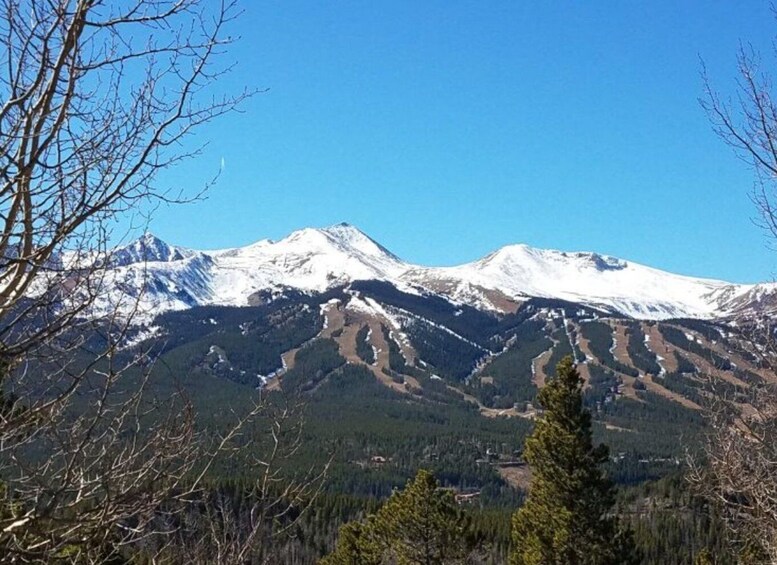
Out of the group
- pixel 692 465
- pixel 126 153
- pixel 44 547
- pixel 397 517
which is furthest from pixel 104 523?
pixel 397 517

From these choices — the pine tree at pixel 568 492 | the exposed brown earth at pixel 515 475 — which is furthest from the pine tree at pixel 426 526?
the exposed brown earth at pixel 515 475

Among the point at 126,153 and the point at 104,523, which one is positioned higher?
the point at 126,153

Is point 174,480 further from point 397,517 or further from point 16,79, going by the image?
point 397,517

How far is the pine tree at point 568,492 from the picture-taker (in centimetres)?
1845

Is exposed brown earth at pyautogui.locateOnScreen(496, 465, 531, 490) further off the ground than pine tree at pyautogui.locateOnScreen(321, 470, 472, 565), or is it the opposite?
pine tree at pyautogui.locateOnScreen(321, 470, 472, 565)

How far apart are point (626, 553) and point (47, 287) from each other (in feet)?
59.1

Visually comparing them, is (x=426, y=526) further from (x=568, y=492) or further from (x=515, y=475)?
(x=515, y=475)

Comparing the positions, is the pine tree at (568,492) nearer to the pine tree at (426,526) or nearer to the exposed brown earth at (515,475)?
the pine tree at (426,526)

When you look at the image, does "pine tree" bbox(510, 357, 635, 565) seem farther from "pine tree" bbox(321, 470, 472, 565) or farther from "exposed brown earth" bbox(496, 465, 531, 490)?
"exposed brown earth" bbox(496, 465, 531, 490)

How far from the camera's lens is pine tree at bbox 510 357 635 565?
60.5ft

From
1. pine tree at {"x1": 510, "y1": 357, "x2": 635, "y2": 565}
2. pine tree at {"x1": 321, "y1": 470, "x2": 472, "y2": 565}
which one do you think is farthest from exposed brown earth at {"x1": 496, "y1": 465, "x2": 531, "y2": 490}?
pine tree at {"x1": 510, "y1": 357, "x2": 635, "y2": 565}

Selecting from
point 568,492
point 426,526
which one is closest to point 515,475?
point 426,526

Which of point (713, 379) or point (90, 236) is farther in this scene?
point (713, 379)

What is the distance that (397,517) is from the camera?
21.6 meters
